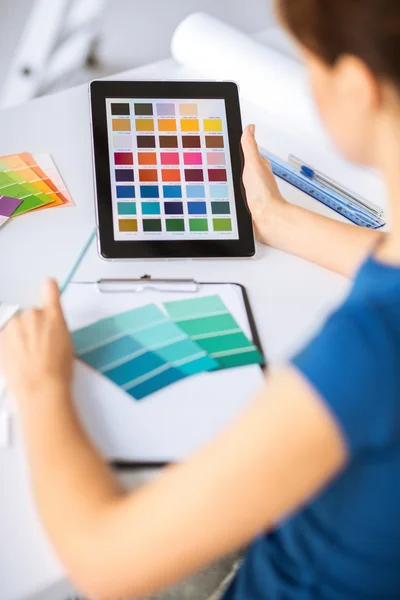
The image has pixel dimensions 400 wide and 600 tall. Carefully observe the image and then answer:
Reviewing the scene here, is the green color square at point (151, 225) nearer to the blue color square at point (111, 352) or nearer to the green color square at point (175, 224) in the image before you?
the green color square at point (175, 224)

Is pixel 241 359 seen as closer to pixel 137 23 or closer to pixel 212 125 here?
pixel 212 125

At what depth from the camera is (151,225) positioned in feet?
3.01

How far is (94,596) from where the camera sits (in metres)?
0.58

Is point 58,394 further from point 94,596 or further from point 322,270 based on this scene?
Answer: point 322,270

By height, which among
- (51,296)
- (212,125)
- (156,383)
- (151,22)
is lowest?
(156,383)

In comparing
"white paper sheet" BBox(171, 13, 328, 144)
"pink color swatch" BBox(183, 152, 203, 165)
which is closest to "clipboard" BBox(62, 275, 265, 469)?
"pink color swatch" BBox(183, 152, 203, 165)

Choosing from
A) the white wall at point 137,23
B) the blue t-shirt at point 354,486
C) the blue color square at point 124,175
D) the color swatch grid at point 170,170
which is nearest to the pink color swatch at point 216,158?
the color swatch grid at point 170,170

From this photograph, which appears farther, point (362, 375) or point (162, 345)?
point (162, 345)

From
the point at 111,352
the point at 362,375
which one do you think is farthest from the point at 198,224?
the point at 362,375

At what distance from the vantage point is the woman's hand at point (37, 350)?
0.69 metres

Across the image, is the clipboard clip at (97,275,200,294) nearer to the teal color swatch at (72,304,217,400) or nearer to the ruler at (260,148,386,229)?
the teal color swatch at (72,304,217,400)

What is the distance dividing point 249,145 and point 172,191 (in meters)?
0.12

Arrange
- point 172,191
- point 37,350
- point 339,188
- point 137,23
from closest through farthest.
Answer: point 37,350 < point 172,191 < point 339,188 < point 137,23

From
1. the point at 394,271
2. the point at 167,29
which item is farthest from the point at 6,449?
the point at 167,29
